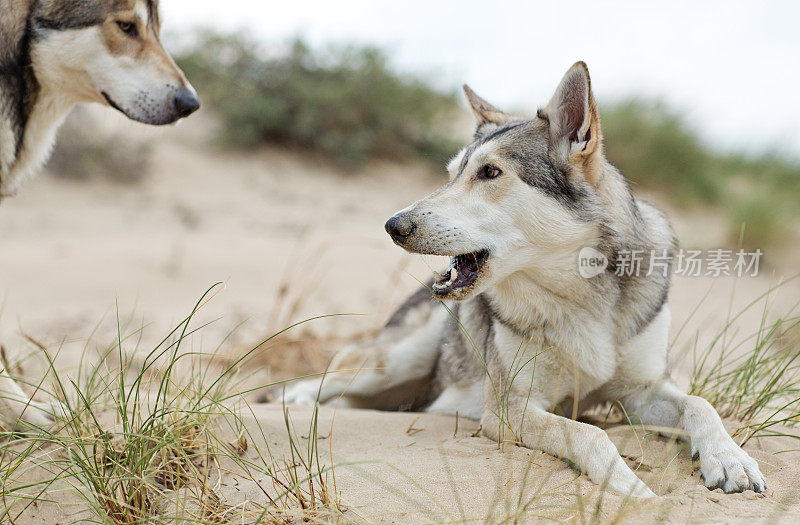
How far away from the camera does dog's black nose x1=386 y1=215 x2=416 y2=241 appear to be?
9.97ft

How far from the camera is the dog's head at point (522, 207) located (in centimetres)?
305

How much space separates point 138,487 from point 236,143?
31.3ft

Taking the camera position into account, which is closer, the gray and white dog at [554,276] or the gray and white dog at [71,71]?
the gray and white dog at [554,276]

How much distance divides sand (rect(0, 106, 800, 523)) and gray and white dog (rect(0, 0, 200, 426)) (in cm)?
88

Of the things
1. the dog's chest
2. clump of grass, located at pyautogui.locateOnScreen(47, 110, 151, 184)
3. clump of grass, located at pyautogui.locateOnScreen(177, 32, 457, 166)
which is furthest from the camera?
clump of grass, located at pyautogui.locateOnScreen(177, 32, 457, 166)

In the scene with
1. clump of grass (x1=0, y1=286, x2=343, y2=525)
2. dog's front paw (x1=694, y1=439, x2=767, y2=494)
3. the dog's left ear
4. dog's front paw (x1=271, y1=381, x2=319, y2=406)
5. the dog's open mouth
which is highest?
the dog's left ear

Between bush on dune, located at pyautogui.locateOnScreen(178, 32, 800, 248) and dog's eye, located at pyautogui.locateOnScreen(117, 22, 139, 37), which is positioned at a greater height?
dog's eye, located at pyautogui.locateOnScreen(117, 22, 139, 37)

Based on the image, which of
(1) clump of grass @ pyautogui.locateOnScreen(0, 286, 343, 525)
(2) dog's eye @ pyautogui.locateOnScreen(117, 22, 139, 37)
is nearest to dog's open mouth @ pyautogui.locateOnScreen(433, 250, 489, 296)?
(1) clump of grass @ pyautogui.locateOnScreen(0, 286, 343, 525)

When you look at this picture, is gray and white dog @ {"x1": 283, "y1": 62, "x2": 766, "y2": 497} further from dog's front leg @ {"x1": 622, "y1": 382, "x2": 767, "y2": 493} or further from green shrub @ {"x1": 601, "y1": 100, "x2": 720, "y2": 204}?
green shrub @ {"x1": 601, "y1": 100, "x2": 720, "y2": 204}

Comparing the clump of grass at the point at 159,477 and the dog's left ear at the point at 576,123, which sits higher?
the dog's left ear at the point at 576,123

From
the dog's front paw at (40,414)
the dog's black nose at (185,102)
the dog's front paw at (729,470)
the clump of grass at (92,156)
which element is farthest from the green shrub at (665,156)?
the dog's front paw at (40,414)

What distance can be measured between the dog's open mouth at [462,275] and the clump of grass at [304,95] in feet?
27.3

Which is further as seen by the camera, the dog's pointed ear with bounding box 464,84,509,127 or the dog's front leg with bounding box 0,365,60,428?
the dog's pointed ear with bounding box 464,84,509,127

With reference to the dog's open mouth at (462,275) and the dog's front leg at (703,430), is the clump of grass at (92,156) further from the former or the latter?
the dog's front leg at (703,430)
